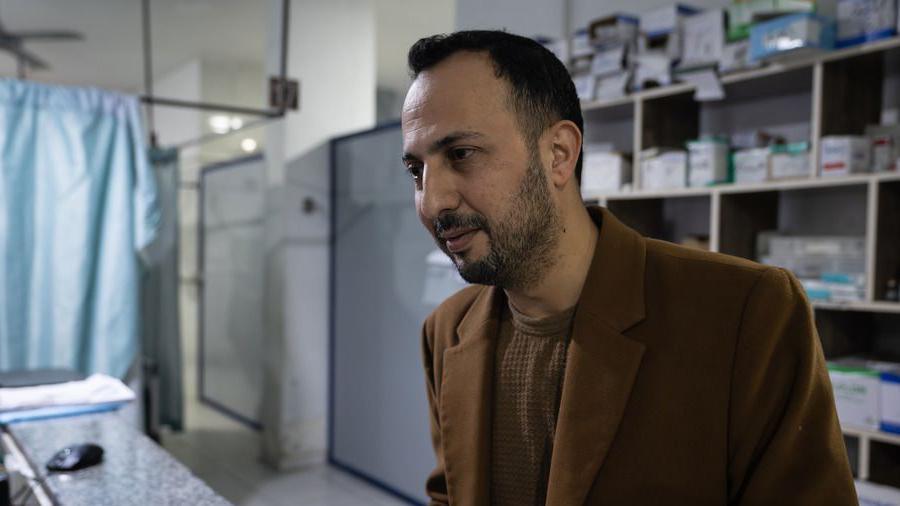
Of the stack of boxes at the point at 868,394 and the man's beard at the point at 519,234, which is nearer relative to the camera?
the man's beard at the point at 519,234

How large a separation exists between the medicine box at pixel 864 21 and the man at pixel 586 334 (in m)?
1.37

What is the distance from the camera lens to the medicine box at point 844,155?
1.92m

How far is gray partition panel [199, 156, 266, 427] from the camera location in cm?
478

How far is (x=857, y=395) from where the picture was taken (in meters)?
1.91

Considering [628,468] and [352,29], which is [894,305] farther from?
[352,29]

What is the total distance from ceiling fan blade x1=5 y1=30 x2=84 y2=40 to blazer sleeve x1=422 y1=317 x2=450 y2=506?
15.5ft

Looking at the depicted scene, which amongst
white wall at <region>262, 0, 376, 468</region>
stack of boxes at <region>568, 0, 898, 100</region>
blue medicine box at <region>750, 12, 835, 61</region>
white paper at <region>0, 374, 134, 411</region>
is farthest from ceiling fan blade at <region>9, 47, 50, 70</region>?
blue medicine box at <region>750, 12, 835, 61</region>

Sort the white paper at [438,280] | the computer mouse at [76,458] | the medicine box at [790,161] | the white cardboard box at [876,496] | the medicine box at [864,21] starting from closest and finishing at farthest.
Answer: the computer mouse at [76,458], the white cardboard box at [876,496], the medicine box at [864,21], the medicine box at [790,161], the white paper at [438,280]

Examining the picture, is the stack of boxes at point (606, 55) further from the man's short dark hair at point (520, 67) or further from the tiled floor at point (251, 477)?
the tiled floor at point (251, 477)

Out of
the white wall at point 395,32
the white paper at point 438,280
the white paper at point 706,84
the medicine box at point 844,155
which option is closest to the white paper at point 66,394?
the white paper at point 438,280

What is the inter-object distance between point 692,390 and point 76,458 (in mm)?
1205

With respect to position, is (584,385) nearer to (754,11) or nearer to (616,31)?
(754,11)

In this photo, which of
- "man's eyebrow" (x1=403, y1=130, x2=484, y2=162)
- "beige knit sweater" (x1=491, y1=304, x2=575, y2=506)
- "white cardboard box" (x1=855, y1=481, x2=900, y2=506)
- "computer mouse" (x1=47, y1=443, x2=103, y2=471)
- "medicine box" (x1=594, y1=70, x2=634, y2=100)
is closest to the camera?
"man's eyebrow" (x1=403, y1=130, x2=484, y2=162)

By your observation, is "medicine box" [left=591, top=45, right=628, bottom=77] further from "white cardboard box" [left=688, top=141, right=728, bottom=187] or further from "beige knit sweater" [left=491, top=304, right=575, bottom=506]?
"beige knit sweater" [left=491, top=304, right=575, bottom=506]
